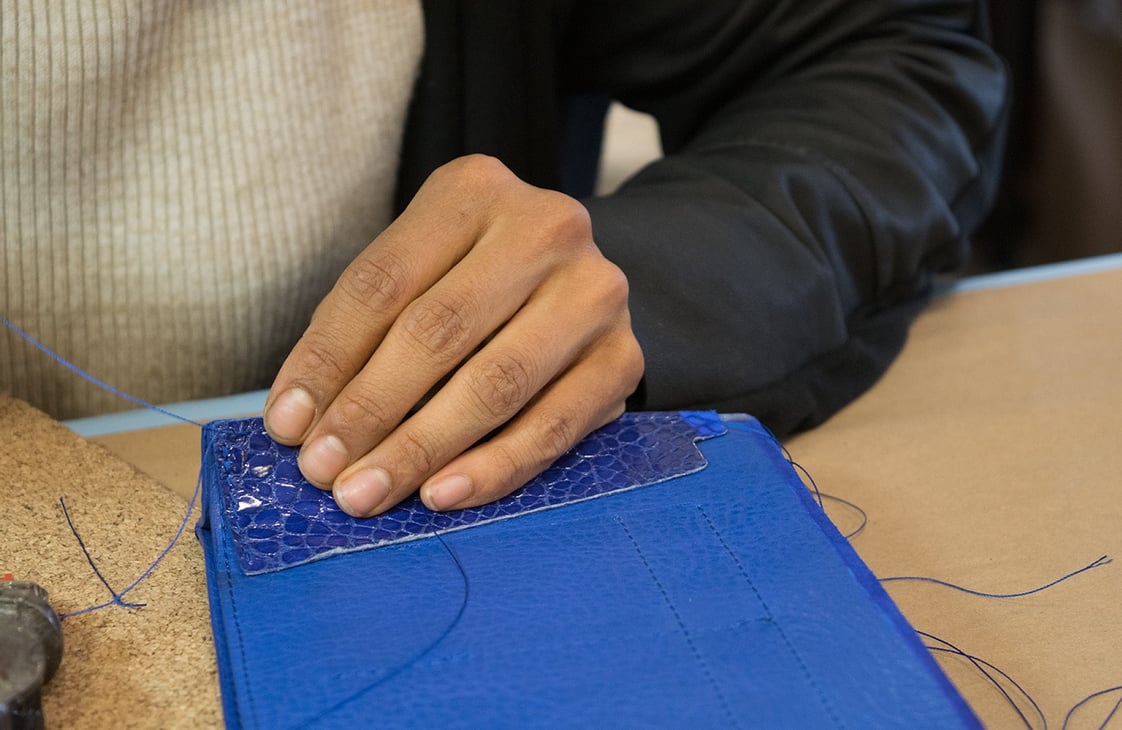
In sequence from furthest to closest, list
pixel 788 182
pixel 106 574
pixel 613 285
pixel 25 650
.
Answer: pixel 788 182 → pixel 613 285 → pixel 106 574 → pixel 25 650

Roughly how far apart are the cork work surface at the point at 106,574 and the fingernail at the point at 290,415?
0.08 m

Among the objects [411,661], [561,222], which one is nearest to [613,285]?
[561,222]

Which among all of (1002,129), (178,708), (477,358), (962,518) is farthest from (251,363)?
(1002,129)

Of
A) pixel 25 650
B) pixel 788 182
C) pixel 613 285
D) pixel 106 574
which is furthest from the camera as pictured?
pixel 788 182

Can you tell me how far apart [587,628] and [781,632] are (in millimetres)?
87

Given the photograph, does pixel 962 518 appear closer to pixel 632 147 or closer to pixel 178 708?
pixel 178 708

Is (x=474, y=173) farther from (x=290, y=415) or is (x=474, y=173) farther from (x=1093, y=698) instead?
(x=1093, y=698)

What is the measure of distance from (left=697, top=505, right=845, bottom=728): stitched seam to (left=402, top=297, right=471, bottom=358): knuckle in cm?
17

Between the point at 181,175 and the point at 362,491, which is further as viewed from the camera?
the point at 181,175

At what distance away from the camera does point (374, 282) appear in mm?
570

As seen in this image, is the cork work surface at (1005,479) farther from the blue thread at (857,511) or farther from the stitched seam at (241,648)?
the stitched seam at (241,648)

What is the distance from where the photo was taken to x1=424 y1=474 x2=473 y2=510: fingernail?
53cm

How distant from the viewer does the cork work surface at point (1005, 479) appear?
0.51 m

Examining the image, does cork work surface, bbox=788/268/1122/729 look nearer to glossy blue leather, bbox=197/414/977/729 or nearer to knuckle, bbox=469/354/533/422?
glossy blue leather, bbox=197/414/977/729
